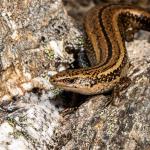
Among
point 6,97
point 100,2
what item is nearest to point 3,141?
point 6,97

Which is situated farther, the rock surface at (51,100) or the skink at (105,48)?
the skink at (105,48)

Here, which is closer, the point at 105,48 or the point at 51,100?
the point at 51,100

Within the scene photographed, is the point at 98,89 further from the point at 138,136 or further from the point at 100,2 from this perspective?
the point at 100,2

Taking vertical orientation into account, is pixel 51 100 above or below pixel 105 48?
below

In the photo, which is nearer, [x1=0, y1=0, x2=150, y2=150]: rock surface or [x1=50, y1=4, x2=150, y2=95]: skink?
[x1=0, y1=0, x2=150, y2=150]: rock surface
